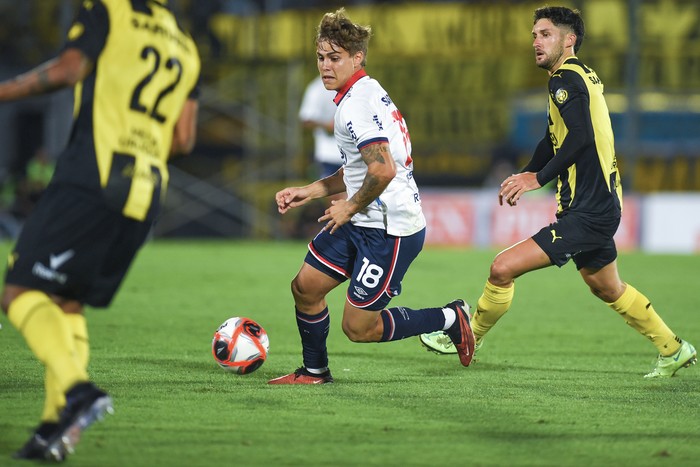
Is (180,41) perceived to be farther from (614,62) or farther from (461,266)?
(614,62)

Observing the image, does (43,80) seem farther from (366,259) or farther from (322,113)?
(322,113)

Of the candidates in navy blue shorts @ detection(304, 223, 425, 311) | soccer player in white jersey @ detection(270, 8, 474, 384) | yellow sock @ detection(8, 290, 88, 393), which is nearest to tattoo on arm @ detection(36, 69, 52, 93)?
yellow sock @ detection(8, 290, 88, 393)

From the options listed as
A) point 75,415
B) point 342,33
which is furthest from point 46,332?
point 342,33

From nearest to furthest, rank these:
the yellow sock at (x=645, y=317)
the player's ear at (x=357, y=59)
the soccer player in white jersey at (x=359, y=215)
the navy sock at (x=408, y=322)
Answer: the soccer player in white jersey at (x=359, y=215) < the player's ear at (x=357, y=59) < the navy sock at (x=408, y=322) < the yellow sock at (x=645, y=317)

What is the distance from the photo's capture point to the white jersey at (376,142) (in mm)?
6133

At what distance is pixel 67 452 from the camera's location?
4582mm

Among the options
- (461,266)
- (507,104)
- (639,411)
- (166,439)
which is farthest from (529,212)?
(166,439)

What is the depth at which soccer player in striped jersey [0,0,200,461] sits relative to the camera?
452cm

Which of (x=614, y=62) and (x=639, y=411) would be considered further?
(x=614, y=62)

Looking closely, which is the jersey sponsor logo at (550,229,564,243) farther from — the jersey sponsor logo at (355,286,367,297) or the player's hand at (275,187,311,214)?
the player's hand at (275,187,311,214)

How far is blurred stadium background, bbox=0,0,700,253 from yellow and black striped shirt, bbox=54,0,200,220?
1735 centimetres

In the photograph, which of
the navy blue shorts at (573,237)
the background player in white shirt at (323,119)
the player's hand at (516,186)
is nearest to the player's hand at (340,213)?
the player's hand at (516,186)

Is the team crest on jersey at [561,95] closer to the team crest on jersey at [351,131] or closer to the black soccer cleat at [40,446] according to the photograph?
the team crest on jersey at [351,131]

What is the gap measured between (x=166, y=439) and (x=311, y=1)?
22823 mm
